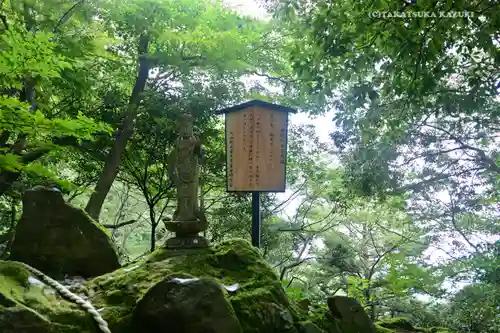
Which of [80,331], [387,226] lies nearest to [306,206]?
[387,226]

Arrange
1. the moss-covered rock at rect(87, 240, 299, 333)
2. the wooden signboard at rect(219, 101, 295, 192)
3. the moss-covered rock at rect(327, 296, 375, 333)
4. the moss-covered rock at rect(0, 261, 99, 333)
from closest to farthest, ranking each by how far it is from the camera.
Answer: the moss-covered rock at rect(0, 261, 99, 333) < the moss-covered rock at rect(87, 240, 299, 333) < the moss-covered rock at rect(327, 296, 375, 333) < the wooden signboard at rect(219, 101, 295, 192)

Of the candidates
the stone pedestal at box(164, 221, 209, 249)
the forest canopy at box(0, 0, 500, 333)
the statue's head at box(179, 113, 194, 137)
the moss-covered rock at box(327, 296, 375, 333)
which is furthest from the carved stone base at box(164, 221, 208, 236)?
the moss-covered rock at box(327, 296, 375, 333)

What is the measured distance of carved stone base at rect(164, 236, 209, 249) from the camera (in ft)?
14.4

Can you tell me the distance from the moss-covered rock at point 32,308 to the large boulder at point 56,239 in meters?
1.25

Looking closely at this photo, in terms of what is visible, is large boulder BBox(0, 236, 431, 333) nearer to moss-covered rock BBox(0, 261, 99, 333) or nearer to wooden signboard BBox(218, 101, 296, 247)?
moss-covered rock BBox(0, 261, 99, 333)

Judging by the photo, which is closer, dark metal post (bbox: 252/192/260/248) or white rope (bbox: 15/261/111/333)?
white rope (bbox: 15/261/111/333)

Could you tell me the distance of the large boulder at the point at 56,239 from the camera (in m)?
4.22

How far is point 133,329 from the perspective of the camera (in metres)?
3.07

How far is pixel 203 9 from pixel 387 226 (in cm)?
891

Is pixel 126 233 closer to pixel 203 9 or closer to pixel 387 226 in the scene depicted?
pixel 387 226

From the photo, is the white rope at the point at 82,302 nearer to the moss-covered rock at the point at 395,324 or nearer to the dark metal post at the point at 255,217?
the dark metal post at the point at 255,217

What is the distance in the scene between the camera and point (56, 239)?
430 centimetres

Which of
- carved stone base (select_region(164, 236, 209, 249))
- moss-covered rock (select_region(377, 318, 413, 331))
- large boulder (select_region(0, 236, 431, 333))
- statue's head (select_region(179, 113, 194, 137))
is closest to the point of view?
large boulder (select_region(0, 236, 431, 333))

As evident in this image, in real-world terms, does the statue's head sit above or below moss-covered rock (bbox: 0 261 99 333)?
above
